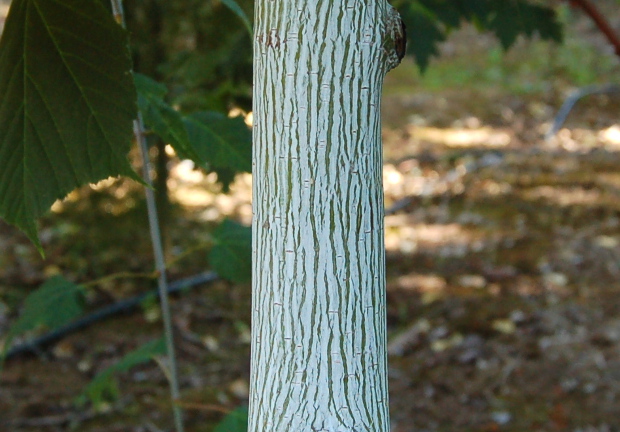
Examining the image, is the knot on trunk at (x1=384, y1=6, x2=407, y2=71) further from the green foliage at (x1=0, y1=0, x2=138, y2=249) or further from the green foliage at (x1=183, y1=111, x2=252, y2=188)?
the green foliage at (x1=183, y1=111, x2=252, y2=188)

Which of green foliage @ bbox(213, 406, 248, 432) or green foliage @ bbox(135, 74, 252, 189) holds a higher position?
green foliage @ bbox(135, 74, 252, 189)

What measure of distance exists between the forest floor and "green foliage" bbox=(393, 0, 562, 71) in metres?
1.91

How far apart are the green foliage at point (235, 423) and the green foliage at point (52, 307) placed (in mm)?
497

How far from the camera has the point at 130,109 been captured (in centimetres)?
120

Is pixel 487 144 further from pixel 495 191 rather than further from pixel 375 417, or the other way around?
pixel 375 417

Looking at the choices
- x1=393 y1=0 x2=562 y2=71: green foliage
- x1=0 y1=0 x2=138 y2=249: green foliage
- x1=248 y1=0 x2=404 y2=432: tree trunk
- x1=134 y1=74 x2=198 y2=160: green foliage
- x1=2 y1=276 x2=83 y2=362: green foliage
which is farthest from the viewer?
x1=393 y1=0 x2=562 y2=71: green foliage

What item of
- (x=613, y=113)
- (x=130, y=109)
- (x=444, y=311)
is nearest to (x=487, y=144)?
(x=613, y=113)

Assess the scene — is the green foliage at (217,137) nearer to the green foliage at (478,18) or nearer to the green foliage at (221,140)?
the green foliage at (221,140)

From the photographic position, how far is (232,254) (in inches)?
75.4

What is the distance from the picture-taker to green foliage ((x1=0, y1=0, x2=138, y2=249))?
1136 millimetres

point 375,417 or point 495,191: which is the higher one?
point 495,191

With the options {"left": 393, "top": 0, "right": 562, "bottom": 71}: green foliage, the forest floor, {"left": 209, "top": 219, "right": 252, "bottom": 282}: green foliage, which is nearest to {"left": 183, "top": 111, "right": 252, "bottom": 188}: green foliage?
{"left": 209, "top": 219, "right": 252, "bottom": 282}: green foliage

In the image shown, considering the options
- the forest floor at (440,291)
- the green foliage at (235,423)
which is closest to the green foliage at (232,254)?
the green foliage at (235,423)

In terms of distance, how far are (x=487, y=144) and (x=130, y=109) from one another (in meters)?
5.95
